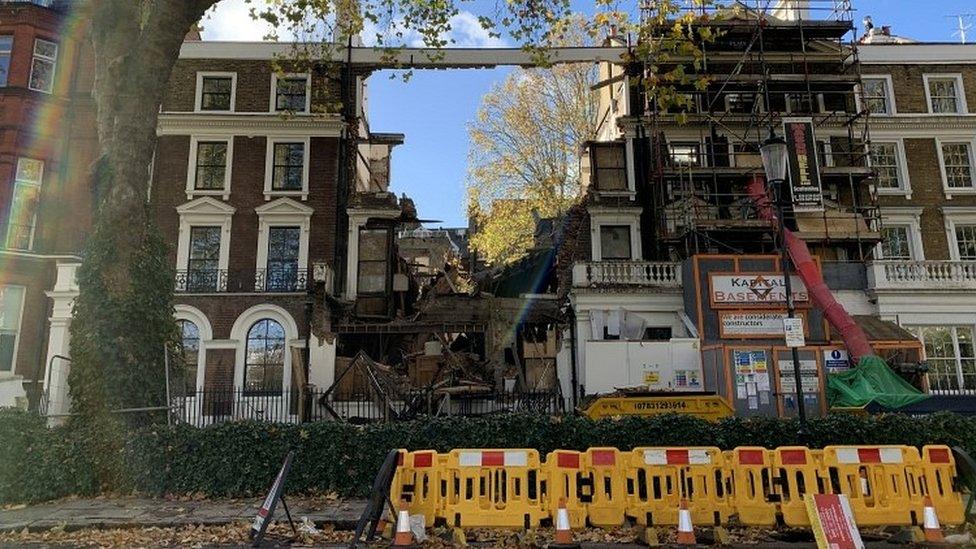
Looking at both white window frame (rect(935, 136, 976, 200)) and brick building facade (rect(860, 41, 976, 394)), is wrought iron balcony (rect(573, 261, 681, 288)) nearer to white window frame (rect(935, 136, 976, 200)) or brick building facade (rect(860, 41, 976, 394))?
brick building facade (rect(860, 41, 976, 394))

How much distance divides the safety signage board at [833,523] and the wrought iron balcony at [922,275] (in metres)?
18.1

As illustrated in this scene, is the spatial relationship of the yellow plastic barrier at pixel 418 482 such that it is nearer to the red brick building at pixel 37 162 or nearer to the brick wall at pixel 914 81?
the red brick building at pixel 37 162

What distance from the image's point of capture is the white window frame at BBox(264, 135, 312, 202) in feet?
81.6

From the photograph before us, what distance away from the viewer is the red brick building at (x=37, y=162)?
22344 mm

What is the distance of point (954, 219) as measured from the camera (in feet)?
83.0

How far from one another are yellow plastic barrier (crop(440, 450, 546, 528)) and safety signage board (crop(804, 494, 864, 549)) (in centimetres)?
315

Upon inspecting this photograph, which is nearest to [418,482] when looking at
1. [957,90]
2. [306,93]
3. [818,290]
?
[818,290]

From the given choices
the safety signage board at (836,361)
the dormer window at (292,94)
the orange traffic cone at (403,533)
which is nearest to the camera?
the orange traffic cone at (403,533)

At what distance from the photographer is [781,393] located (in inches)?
702

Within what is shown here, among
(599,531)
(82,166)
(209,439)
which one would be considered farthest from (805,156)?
(82,166)

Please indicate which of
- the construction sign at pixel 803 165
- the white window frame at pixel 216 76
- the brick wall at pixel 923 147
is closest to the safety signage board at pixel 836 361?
the construction sign at pixel 803 165

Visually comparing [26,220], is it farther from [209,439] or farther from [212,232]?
[209,439]

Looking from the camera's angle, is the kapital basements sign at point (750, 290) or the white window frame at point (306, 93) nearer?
the kapital basements sign at point (750, 290)

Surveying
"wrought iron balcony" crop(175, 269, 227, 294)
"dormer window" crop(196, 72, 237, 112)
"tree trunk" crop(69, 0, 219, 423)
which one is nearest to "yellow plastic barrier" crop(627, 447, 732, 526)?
"tree trunk" crop(69, 0, 219, 423)
